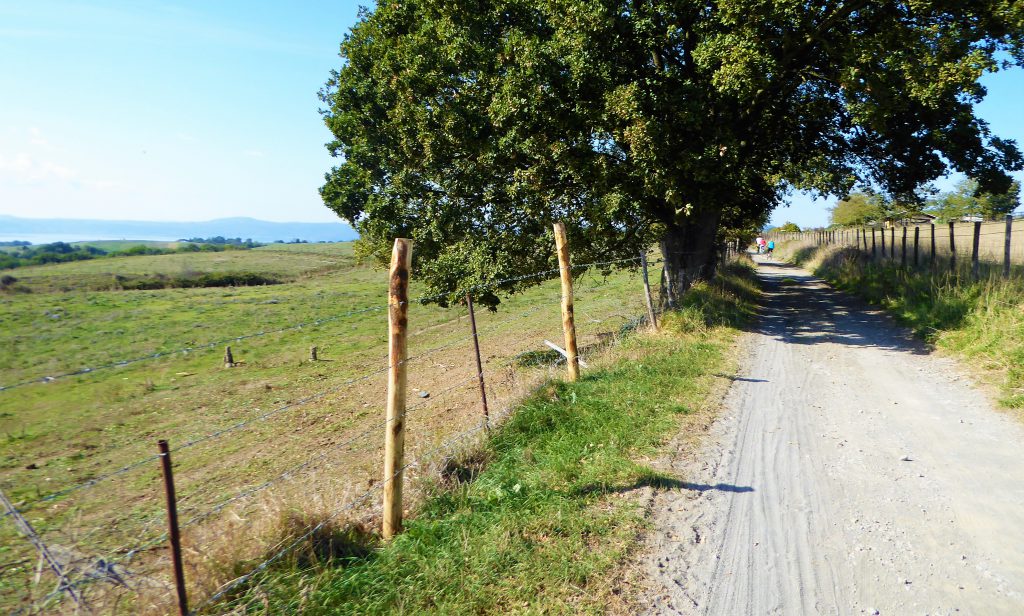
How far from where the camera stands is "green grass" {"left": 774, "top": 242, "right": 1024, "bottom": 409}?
7156 millimetres

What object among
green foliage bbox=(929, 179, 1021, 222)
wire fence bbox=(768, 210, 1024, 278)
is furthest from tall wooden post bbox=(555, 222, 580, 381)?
green foliage bbox=(929, 179, 1021, 222)

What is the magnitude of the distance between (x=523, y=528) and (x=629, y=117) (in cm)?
835

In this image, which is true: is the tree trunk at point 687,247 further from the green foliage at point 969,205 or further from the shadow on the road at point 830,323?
the green foliage at point 969,205

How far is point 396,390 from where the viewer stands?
416 centimetres

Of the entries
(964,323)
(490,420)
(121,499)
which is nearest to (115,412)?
(121,499)

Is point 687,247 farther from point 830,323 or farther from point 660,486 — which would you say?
point 660,486

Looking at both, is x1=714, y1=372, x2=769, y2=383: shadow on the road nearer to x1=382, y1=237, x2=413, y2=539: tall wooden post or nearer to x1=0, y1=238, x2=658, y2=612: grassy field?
x1=0, y1=238, x2=658, y2=612: grassy field

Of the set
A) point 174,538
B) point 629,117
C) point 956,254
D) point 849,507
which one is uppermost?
point 629,117

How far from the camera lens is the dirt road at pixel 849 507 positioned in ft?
11.3

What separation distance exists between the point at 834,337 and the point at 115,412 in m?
18.7

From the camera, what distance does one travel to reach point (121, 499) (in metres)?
9.12

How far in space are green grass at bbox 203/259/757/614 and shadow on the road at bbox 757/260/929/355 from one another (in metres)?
5.06

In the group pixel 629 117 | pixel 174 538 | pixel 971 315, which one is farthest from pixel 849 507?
pixel 629 117

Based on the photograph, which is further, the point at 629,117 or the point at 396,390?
the point at 629,117
